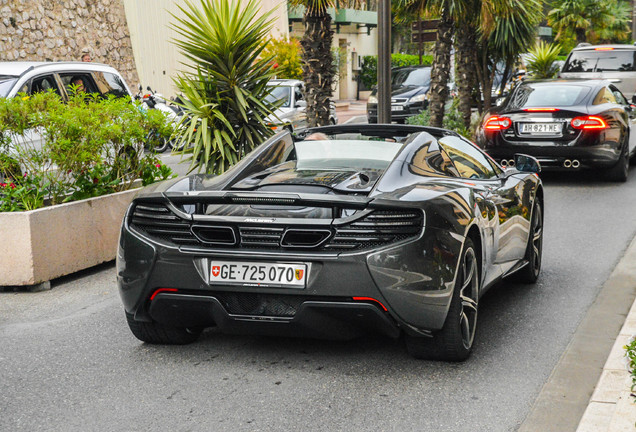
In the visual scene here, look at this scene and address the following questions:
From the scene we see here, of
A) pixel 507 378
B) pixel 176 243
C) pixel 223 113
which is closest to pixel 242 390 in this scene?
pixel 176 243

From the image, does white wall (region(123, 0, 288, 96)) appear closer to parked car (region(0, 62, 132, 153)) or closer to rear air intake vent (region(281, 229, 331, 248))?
parked car (region(0, 62, 132, 153))

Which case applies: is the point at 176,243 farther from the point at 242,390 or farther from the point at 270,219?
the point at 242,390

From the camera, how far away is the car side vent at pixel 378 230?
4582 mm

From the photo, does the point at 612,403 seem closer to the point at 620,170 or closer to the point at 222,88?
the point at 222,88

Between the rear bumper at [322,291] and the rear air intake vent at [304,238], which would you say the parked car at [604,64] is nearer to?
the rear bumper at [322,291]

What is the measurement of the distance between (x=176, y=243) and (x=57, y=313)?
2.01 m

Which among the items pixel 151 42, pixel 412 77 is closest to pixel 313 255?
pixel 412 77

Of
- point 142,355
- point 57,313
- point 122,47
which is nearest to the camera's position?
point 142,355

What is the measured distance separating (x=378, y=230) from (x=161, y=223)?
1.17 m

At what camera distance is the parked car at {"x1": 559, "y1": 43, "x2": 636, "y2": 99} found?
21719 mm

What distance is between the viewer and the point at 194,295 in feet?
15.6

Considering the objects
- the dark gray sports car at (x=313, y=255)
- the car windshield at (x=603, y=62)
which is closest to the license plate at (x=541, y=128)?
the dark gray sports car at (x=313, y=255)

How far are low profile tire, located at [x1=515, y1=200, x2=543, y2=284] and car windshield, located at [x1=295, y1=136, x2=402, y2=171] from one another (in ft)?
5.69

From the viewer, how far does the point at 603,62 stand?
22.0 metres
